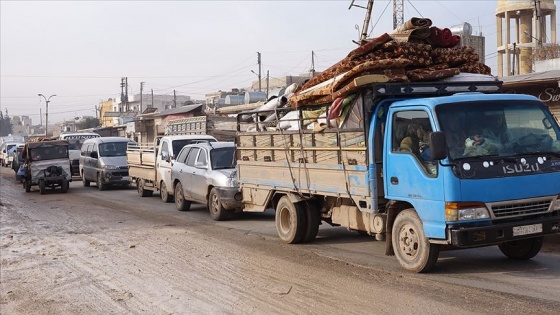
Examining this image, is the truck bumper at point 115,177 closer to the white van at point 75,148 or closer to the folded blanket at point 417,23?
the white van at point 75,148

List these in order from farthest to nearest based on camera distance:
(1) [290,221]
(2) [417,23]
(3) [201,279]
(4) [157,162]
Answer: (4) [157,162], (1) [290,221], (2) [417,23], (3) [201,279]

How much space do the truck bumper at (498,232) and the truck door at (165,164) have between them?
1157 cm

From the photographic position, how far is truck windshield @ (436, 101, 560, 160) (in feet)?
24.2

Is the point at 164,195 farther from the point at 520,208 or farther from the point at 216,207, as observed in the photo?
the point at 520,208

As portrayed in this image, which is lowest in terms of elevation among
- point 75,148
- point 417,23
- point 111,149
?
point 111,149

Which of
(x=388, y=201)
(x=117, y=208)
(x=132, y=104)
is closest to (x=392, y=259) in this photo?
(x=388, y=201)

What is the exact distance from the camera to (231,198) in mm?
13656

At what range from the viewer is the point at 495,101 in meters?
7.71

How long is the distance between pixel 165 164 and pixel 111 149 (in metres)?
7.98

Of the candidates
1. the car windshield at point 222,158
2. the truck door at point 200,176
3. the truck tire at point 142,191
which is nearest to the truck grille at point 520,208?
the car windshield at point 222,158

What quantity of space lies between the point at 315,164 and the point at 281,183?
1.23 metres

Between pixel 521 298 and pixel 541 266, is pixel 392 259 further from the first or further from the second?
pixel 521 298

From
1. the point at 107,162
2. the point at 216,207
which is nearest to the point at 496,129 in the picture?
the point at 216,207

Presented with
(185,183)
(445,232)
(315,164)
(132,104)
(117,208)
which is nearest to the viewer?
(445,232)
